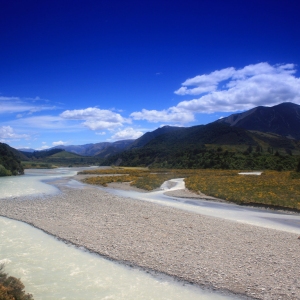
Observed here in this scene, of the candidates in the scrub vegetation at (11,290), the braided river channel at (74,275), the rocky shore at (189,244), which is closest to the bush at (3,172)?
the rocky shore at (189,244)

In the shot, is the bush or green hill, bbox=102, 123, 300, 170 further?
green hill, bbox=102, 123, 300, 170

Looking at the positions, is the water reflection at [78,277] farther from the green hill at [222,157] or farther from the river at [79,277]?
the green hill at [222,157]

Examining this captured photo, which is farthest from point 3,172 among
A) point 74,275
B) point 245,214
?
point 74,275

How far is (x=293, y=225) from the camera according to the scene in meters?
21.5

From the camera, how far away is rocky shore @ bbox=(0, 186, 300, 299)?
11474 millimetres

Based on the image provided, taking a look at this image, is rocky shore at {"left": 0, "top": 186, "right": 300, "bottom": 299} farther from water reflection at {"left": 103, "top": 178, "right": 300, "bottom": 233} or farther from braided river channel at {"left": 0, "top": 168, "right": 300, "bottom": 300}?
water reflection at {"left": 103, "top": 178, "right": 300, "bottom": 233}

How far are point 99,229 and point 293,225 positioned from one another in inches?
582

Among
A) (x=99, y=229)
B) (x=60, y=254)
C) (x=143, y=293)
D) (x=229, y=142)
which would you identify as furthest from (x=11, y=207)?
(x=229, y=142)

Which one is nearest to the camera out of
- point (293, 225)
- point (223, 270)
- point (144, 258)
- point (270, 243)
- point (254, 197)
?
point (223, 270)

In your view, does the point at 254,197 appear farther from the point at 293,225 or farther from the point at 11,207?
the point at 11,207

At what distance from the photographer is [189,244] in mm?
15750

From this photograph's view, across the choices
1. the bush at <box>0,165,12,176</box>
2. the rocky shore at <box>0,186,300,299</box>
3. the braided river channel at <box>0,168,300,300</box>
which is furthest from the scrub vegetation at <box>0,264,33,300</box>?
the bush at <box>0,165,12,176</box>

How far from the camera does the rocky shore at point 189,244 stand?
11.5 m

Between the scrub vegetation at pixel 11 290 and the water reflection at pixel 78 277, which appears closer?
the scrub vegetation at pixel 11 290
